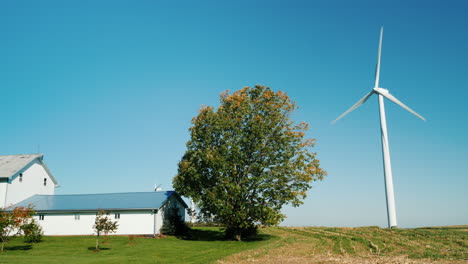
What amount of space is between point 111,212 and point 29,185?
14630 mm

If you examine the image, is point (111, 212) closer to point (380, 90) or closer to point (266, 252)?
point (266, 252)

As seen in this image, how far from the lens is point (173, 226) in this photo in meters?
46.2

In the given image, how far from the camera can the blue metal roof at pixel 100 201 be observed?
4519 centimetres

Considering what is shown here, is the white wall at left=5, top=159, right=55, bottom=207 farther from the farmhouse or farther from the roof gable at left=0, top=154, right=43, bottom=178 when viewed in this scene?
the roof gable at left=0, top=154, right=43, bottom=178

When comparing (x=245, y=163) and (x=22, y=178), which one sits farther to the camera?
(x=22, y=178)

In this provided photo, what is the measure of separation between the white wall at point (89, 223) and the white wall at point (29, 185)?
5153 mm

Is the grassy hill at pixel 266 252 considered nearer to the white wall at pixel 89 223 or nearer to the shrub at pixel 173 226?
the white wall at pixel 89 223

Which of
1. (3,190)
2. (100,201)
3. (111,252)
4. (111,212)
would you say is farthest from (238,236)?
(3,190)

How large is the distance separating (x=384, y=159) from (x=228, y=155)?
66.8 ft

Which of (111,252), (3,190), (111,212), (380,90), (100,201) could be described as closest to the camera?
(111,252)

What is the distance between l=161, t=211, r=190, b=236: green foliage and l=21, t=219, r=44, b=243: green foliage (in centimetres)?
1357

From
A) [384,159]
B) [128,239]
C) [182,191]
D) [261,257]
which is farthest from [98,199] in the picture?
[384,159]

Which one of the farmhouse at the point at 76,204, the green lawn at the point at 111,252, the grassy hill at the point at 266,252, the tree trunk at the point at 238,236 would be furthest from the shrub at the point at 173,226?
the tree trunk at the point at 238,236

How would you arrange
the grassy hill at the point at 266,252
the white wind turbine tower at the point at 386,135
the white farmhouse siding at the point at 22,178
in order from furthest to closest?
the white farmhouse siding at the point at 22,178, the white wind turbine tower at the point at 386,135, the grassy hill at the point at 266,252
